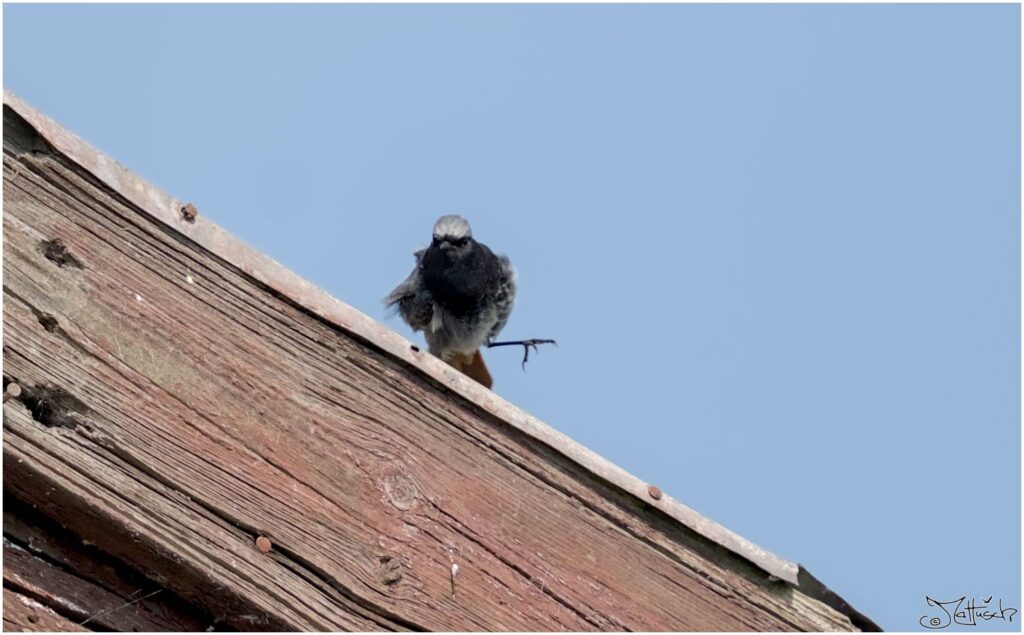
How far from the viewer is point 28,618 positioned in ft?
5.97

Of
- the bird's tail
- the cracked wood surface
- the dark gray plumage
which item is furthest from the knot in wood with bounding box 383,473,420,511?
the dark gray plumage

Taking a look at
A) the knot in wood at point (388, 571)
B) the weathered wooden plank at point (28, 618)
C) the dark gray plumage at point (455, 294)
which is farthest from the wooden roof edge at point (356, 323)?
the dark gray plumage at point (455, 294)

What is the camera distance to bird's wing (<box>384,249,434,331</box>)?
6.91 metres

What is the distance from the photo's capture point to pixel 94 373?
1.91 meters

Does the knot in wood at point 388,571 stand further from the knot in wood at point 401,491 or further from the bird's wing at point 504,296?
the bird's wing at point 504,296

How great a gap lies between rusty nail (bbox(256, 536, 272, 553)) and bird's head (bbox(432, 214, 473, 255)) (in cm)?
499

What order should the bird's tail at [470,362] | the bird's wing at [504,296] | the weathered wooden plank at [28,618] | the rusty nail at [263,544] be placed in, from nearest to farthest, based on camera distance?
the weathered wooden plank at [28,618] → the rusty nail at [263,544] → the bird's tail at [470,362] → the bird's wing at [504,296]

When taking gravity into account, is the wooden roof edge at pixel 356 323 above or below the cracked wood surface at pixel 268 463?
above

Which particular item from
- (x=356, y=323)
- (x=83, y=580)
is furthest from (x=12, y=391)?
(x=356, y=323)

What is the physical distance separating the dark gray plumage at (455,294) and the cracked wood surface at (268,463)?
15.4 feet

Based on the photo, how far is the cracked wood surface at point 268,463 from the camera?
6.19 feet

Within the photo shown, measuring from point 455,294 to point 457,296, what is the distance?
0.02 meters

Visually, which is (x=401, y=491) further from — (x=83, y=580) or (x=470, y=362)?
(x=470, y=362)

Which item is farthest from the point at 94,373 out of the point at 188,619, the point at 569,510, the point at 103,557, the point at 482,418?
the point at 569,510
